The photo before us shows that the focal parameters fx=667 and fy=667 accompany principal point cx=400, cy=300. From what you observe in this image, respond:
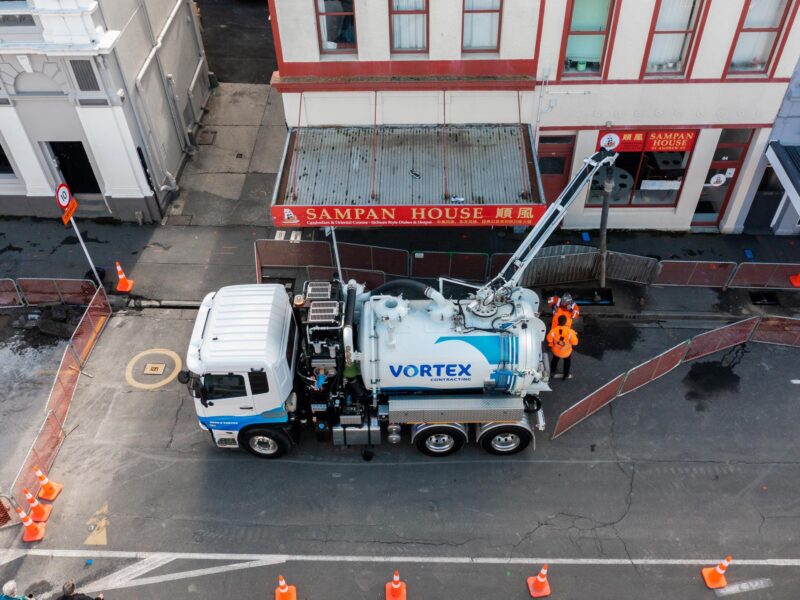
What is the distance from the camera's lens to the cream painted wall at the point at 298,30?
15.6 m

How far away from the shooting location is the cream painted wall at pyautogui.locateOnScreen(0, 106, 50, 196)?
1764cm

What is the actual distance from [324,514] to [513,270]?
623cm

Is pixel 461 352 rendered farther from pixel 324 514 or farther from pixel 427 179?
pixel 427 179

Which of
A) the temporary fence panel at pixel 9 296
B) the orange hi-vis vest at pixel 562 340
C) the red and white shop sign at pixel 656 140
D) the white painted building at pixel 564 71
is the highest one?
the white painted building at pixel 564 71

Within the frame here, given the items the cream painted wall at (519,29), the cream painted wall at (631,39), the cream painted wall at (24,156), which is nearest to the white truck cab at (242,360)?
the cream painted wall at (519,29)

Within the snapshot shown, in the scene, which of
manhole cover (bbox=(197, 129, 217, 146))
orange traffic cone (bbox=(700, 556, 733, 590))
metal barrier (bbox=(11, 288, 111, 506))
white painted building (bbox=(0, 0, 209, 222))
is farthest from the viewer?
manhole cover (bbox=(197, 129, 217, 146))

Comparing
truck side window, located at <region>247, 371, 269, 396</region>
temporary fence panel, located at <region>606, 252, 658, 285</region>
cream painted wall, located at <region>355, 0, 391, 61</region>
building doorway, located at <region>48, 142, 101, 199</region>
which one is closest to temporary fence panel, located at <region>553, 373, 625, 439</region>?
temporary fence panel, located at <region>606, 252, 658, 285</region>

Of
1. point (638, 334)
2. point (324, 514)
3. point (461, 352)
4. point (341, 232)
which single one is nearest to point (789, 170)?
point (638, 334)

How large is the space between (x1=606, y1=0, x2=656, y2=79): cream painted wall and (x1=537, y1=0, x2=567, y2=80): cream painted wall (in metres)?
1.31

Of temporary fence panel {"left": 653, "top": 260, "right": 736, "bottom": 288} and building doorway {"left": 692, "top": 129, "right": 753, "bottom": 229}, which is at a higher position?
building doorway {"left": 692, "top": 129, "right": 753, "bottom": 229}

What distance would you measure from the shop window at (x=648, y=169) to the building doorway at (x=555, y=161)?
0.91 metres

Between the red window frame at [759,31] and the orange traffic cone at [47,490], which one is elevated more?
the red window frame at [759,31]

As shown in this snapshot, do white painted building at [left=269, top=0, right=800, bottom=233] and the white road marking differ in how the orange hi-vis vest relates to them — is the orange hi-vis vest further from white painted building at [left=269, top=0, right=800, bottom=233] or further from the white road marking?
white painted building at [left=269, top=0, right=800, bottom=233]

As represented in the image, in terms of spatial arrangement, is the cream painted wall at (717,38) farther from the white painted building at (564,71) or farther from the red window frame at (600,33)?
the red window frame at (600,33)
